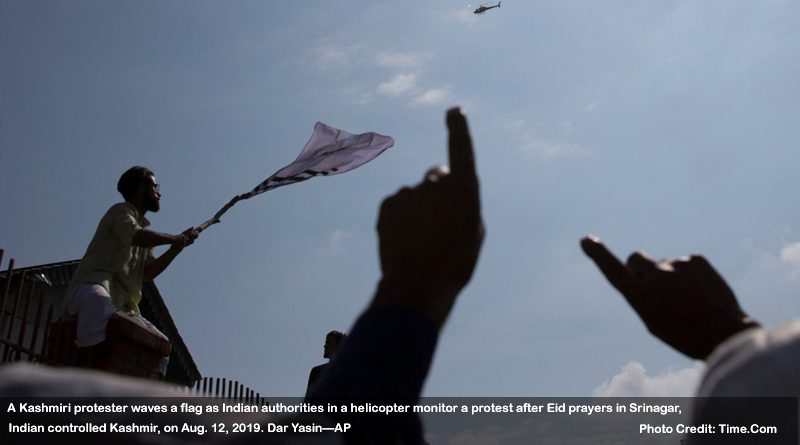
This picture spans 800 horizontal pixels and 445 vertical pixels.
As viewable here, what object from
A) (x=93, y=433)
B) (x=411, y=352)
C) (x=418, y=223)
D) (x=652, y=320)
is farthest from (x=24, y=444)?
(x=652, y=320)

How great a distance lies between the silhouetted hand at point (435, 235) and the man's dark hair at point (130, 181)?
4521 millimetres

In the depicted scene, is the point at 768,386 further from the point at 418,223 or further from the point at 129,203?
the point at 129,203

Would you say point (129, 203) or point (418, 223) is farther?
point (129, 203)

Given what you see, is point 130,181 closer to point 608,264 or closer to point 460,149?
point 608,264

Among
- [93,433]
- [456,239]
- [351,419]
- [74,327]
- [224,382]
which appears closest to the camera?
[93,433]

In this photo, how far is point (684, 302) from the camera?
134cm

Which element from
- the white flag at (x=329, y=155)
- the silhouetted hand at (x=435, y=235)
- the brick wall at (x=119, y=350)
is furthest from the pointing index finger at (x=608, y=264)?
the white flag at (x=329, y=155)

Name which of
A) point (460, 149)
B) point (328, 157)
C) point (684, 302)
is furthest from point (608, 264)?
point (328, 157)

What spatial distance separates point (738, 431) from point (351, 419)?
1.48 feet

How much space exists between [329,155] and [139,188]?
172cm

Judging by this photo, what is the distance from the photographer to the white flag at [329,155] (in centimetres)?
607

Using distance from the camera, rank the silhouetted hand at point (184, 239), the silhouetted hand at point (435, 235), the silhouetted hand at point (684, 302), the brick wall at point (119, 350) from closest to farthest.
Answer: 1. the silhouetted hand at point (435, 235)
2. the silhouetted hand at point (684, 302)
3. the brick wall at point (119, 350)
4. the silhouetted hand at point (184, 239)

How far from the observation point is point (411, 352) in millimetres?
857

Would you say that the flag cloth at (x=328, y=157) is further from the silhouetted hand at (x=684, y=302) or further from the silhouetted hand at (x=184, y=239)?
the silhouetted hand at (x=684, y=302)
